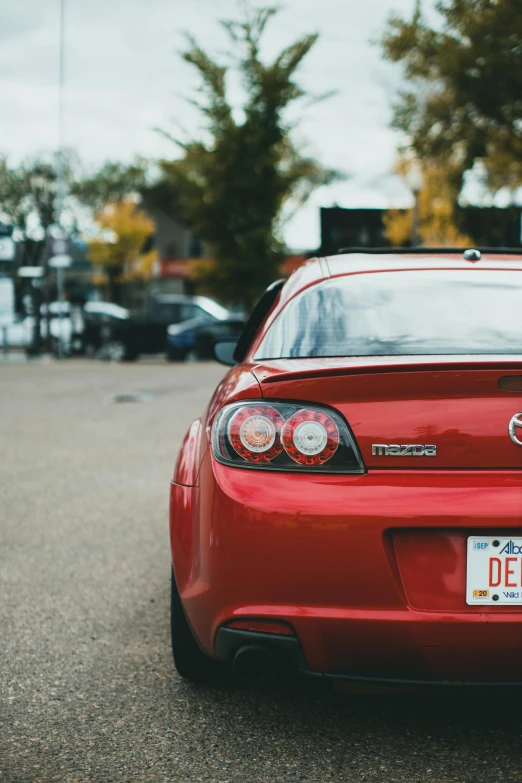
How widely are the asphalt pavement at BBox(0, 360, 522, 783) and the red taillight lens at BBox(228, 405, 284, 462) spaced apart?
70 centimetres

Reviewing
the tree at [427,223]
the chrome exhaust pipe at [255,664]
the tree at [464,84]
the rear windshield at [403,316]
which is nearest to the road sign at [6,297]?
the tree at [464,84]

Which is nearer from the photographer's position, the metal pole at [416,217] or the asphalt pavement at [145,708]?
the asphalt pavement at [145,708]

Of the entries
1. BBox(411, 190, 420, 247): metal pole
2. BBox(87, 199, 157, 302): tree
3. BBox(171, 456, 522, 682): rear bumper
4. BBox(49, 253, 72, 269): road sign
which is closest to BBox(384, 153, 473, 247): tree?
BBox(411, 190, 420, 247): metal pole

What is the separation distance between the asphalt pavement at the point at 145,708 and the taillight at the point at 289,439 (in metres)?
0.64

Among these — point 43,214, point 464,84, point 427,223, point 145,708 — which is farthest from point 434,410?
point 427,223

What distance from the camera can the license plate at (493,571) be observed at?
2336 millimetres

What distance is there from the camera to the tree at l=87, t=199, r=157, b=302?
5097 centimetres

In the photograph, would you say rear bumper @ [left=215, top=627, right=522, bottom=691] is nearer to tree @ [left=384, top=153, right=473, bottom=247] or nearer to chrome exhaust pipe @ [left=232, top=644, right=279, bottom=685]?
chrome exhaust pipe @ [left=232, top=644, right=279, bottom=685]

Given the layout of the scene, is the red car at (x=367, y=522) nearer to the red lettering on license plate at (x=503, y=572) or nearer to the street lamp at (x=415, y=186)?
the red lettering on license plate at (x=503, y=572)

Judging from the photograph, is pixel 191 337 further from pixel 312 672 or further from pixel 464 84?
pixel 312 672

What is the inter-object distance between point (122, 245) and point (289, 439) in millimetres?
50102

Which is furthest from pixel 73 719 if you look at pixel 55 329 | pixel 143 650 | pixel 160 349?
pixel 55 329

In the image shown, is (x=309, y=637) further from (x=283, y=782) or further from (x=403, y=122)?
(x=403, y=122)

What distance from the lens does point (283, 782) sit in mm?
2449
